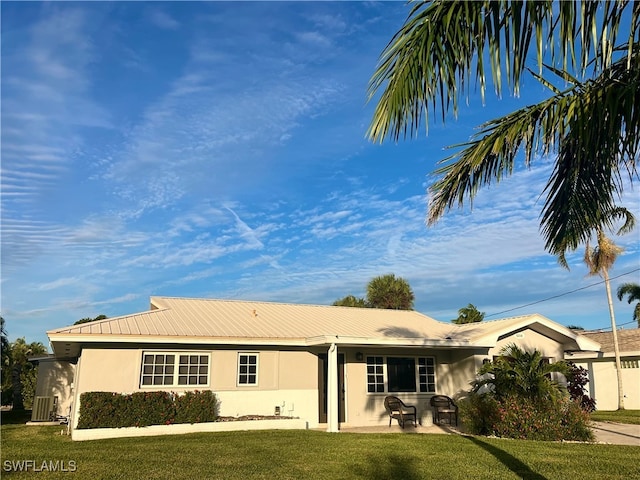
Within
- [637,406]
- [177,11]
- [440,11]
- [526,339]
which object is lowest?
[637,406]

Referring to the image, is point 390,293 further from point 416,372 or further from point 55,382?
point 55,382

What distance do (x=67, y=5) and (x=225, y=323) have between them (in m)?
10.6

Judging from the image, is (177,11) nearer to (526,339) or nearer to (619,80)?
(619,80)

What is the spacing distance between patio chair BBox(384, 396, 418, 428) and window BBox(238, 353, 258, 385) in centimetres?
457

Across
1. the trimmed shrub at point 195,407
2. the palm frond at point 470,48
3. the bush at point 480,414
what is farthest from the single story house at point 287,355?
the palm frond at point 470,48

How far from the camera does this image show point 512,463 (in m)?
9.74

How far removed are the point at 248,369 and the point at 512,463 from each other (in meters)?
8.82

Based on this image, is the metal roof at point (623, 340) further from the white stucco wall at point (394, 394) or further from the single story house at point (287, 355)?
the white stucco wall at point (394, 394)

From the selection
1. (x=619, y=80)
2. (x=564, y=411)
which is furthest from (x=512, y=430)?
(x=619, y=80)

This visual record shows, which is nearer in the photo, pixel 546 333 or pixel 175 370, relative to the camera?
pixel 175 370

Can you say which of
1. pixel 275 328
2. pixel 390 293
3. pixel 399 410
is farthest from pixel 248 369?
pixel 390 293

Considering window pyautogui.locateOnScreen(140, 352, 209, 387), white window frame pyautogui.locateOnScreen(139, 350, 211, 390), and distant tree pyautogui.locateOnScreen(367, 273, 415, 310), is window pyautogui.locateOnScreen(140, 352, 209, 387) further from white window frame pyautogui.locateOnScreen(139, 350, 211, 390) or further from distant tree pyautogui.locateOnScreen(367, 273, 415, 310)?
distant tree pyautogui.locateOnScreen(367, 273, 415, 310)

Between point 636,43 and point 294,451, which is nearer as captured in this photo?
point 636,43

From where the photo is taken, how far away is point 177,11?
915 centimetres
